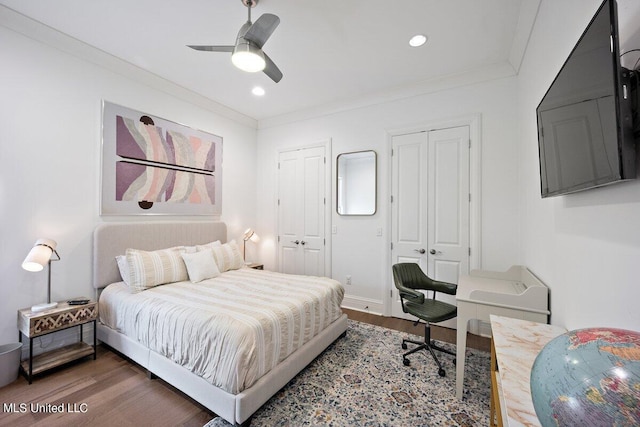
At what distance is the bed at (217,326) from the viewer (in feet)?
5.55

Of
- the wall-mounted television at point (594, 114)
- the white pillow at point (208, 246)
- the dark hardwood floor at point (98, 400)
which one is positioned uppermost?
the wall-mounted television at point (594, 114)

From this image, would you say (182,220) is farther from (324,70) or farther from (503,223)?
(503,223)

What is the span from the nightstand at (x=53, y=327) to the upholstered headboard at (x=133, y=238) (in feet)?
1.29

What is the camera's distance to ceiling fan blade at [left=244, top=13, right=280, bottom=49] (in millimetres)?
1827

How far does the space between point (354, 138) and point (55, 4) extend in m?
3.22

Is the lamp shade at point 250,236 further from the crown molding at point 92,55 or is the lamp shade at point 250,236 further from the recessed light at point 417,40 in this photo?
the recessed light at point 417,40

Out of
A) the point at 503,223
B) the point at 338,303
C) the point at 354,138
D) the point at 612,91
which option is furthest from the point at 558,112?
the point at 354,138

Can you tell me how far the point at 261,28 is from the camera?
1.90 m

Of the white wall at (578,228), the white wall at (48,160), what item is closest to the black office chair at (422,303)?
the white wall at (578,228)

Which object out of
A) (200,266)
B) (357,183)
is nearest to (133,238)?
(200,266)

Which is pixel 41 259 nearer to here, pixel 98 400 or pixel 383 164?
pixel 98 400

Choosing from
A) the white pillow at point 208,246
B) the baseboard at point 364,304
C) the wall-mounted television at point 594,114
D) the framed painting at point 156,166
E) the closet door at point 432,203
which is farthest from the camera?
the baseboard at point 364,304

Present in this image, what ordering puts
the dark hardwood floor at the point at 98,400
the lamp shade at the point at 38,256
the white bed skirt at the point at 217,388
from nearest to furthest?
the white bed skirt at the point at 217,388 → the dark hardwood floor at the point at 98,400 → the lamp shade at the point at 38,256

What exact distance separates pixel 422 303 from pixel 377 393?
844mm
